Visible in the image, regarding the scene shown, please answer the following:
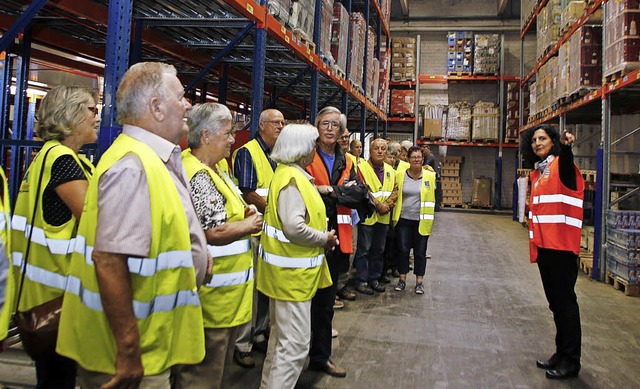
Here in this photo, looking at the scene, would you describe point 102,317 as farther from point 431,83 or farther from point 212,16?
point 431,83

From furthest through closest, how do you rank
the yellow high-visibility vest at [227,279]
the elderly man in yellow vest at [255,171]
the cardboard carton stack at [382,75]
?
the cardboard carton stack at [382,75] → the elderly man in yellow vest at [255,171] → the yellow high-visibility vest at [227,279]

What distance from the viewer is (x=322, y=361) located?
3461 millimetres

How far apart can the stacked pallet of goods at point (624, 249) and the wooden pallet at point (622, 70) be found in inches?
73.3

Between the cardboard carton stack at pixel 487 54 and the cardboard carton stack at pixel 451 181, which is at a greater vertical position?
the cardboard carton stack at pixel 487 54

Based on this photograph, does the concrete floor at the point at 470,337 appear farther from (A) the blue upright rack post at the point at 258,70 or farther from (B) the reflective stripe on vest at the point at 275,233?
(A) the blue upright rack post at the point at 258,70

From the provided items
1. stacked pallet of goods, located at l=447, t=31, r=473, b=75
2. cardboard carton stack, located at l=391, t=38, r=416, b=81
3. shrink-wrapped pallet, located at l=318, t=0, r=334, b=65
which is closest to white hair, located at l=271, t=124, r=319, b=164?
shrink-wrapped pallet, located at l=318, t=0, r=334, b=65

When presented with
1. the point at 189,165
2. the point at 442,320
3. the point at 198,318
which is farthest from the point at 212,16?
the point at 442,320

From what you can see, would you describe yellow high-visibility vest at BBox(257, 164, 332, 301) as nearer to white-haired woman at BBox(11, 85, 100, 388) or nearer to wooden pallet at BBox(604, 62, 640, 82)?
white-haired woman at BBox(11, 85, 100, 388)

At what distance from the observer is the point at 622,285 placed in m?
6.52

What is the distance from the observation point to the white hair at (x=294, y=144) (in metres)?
2.80

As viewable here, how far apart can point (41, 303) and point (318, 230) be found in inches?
56.6

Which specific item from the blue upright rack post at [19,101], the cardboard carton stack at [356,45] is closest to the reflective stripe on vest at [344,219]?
the blue upright rack post at [19,101]

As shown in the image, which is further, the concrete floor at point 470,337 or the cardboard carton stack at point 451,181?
the cardboard carton stack at point 451,181

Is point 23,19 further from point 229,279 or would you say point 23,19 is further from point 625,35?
point 625,35
